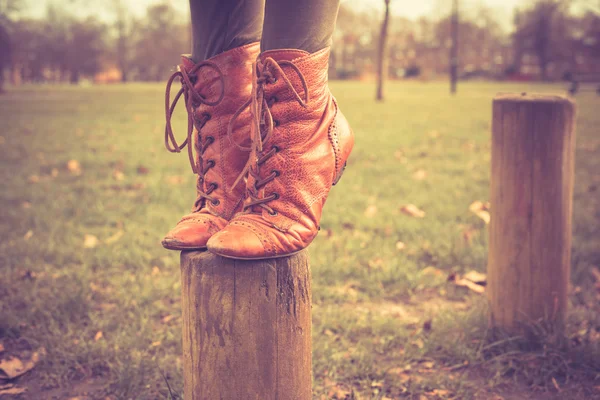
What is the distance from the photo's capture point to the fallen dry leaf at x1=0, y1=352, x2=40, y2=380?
2217 millimetres

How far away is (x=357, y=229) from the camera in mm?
3912

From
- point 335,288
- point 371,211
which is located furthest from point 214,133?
point 371,211

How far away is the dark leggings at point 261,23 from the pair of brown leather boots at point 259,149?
4cm

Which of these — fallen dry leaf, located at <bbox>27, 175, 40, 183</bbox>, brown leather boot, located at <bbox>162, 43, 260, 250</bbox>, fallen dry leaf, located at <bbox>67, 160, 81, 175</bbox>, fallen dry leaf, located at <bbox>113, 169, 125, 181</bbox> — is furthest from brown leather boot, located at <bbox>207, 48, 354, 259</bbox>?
fallen dry leaf, located at <bbox>67, 160, 81, 175</bbox>

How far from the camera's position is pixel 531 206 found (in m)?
2.26

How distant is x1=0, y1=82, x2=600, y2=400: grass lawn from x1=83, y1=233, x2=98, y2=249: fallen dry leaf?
2 centimetres

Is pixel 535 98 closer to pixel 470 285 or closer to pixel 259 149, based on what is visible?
pixel 470 285

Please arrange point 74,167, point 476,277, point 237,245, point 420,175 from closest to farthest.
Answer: point 237,245
point 476,277
point 420,175
point 74,167

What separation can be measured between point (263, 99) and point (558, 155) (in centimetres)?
133

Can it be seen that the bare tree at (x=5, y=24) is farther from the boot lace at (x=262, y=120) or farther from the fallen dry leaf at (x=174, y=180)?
the boot lace at (x=262, y=120)

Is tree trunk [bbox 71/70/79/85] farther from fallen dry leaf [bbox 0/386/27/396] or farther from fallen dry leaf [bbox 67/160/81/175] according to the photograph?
fallen dry leaf [bbox 0/386/27/396]

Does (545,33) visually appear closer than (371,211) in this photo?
No

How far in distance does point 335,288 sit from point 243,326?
157cm

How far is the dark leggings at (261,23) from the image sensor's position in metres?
1.49
